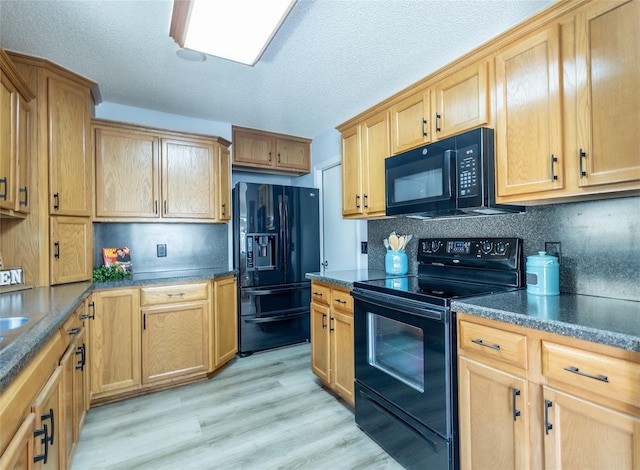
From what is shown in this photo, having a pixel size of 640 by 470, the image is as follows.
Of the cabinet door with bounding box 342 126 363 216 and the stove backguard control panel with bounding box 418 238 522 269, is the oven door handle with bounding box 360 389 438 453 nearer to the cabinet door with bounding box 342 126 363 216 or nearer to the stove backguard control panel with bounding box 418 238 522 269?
the stove backguard control panel with bounding box 418 238 522 269

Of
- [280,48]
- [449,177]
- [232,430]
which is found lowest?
[232,430]

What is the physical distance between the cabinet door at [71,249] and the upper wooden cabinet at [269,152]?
157cm

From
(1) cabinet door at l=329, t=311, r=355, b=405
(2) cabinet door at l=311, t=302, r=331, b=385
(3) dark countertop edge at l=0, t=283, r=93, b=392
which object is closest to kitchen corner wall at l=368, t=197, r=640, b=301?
(1) cabinet door at l=329, t=311, r=355, b=405

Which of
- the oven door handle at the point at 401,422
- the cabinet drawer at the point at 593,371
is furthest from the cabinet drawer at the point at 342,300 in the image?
the cabinet drawer at the point at 593,371

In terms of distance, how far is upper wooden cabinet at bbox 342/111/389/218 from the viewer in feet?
7.80

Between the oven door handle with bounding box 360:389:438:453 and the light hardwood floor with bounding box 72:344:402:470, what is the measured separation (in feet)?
0.74

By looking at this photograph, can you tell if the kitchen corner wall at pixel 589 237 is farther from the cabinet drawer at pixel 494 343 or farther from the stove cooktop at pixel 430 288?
the cabinet drawer at pixel 494 343

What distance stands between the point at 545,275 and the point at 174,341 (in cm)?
256

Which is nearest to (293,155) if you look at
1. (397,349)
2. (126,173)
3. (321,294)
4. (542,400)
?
(126,173)

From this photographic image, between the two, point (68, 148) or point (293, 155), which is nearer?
point (68, 148)

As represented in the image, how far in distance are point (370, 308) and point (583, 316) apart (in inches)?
38.8

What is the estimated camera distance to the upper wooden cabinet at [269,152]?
3.56 meters

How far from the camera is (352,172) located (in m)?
2.66

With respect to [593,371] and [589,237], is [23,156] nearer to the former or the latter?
[593,371]
